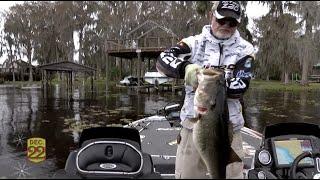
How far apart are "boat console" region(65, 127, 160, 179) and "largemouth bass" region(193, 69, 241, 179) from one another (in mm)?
820

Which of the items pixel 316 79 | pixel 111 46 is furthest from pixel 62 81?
pixel 316 79

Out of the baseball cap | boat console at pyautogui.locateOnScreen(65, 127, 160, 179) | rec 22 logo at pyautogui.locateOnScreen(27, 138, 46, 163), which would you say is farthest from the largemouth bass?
rec 22 logo at pyautogui.locateOnScreen(27, 138, 46, 163)

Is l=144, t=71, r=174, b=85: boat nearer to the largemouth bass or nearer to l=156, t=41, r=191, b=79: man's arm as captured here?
l=156, t=41, r=191, b=79: man's arm

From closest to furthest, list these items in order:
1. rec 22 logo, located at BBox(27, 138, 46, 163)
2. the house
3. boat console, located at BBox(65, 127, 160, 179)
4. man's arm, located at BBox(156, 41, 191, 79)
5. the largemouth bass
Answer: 1. the largemouth bass
2. man's arm, located at BBox(156, 41, 191, 79)
3. boat console, located at BBox(65, 127, 160, 179)
4. rec 22 logo, located at BBox(27, 138, 46, 163)
5. the house

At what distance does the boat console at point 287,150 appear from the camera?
4.28 meters

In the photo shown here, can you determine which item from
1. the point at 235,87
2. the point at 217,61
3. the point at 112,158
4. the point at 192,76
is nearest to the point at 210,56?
the point at 217,61

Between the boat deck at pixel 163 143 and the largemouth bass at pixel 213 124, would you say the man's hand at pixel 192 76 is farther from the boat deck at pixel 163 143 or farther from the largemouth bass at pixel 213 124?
the boat deck at pixel 163 143

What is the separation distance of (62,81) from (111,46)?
1217 inches

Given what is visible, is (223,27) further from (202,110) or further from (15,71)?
(15,71)

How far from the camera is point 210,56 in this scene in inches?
136

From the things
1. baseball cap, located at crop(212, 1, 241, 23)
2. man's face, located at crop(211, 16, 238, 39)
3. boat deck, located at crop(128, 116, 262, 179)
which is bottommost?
boat deck, located at crop(128, 116, 262, 179)

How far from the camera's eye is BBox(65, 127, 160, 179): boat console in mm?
3660

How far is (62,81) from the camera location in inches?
2702

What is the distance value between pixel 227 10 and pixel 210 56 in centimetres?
36
